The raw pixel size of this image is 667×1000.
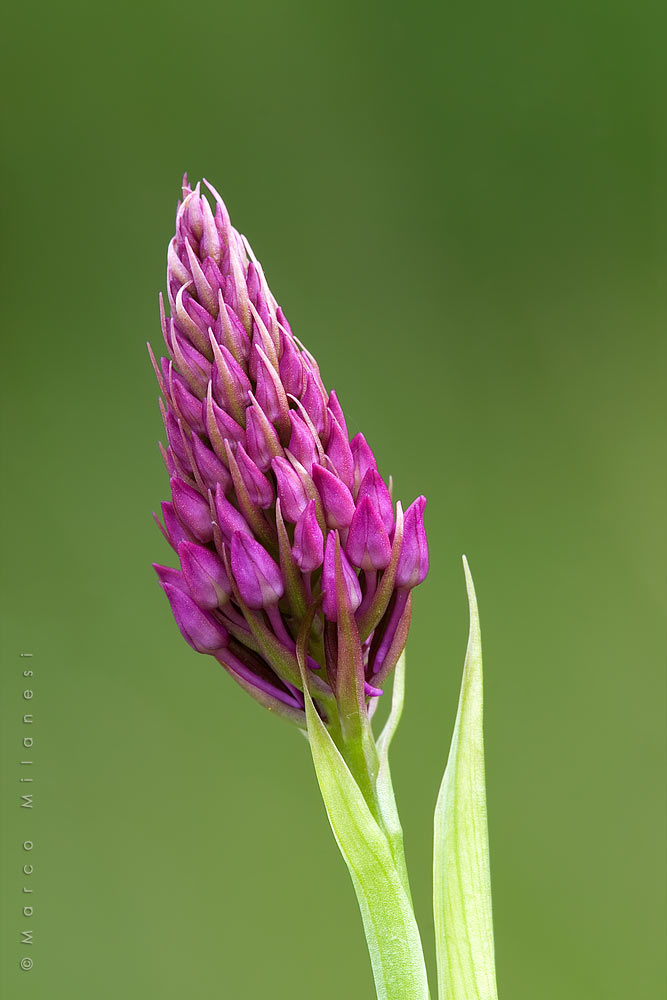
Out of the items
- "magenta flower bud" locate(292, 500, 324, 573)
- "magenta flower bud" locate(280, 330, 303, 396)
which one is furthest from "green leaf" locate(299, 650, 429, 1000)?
"magenta flower bud" locate(280, 330, 303, 396)

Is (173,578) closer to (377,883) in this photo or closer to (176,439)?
(176,439)

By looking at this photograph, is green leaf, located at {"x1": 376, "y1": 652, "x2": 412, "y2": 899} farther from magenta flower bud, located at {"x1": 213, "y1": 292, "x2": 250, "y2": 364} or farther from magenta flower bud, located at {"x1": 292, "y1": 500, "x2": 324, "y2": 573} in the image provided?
magenta flower bud, located at {"x1": 213, "y1": 292, "x2": 250, "y2": 364}

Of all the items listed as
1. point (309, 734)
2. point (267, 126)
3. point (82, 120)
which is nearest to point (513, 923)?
point (309, 734)

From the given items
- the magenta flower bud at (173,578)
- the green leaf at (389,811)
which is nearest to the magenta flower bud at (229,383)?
the magenta flower bud at (173,578)

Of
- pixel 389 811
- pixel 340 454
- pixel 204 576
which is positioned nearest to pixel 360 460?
pixel 340 454

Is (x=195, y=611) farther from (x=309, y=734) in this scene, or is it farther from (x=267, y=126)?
(x=267, y=126)
